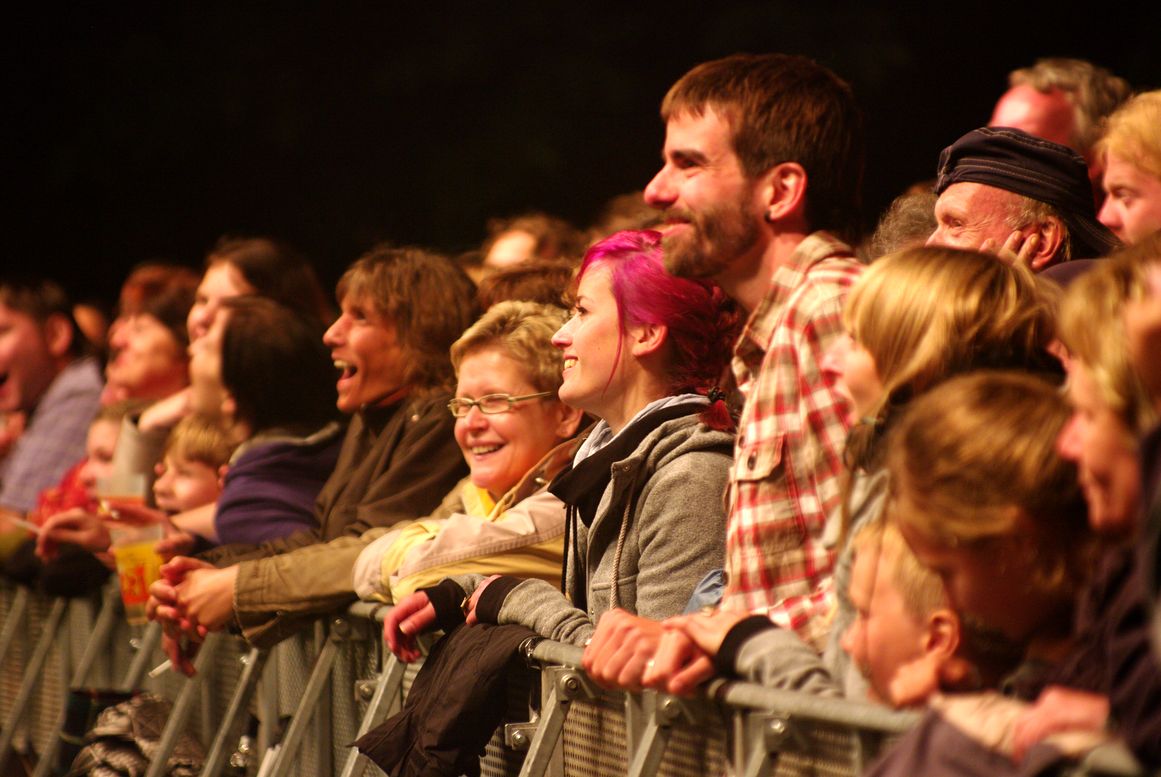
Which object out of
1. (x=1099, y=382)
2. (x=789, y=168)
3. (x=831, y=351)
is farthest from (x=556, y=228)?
(x=1099, y=382)

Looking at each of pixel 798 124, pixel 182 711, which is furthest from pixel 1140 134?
pixel 182 711

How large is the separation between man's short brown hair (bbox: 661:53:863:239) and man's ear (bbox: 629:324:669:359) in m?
0.50

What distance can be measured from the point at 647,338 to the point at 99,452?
3838 millimetres

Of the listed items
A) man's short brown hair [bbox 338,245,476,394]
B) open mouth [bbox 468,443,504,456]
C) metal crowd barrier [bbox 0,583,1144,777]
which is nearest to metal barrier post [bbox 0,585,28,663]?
metal crowd barrier [bbox 0,583,1144,777]

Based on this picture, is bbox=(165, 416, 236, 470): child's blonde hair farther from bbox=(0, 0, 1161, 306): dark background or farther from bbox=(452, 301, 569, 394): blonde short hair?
bbox=(0, 0, 1161, 306): dark background

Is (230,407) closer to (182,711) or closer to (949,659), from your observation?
(182,711)

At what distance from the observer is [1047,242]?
374 cm

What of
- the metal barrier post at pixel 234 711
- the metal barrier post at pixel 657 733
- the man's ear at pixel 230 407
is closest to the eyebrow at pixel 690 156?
the metal barrier post at pixel 657 733

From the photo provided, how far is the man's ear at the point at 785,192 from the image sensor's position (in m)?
3.76

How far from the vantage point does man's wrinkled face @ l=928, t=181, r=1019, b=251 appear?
12.2ft

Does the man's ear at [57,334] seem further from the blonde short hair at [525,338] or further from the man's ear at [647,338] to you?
the man's ear at [647,338]

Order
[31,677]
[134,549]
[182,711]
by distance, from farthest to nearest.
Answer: [31,677] < [134,549] < [182,711]

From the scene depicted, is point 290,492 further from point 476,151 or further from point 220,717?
point 476,151

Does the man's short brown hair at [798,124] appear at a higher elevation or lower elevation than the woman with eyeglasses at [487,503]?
higher
